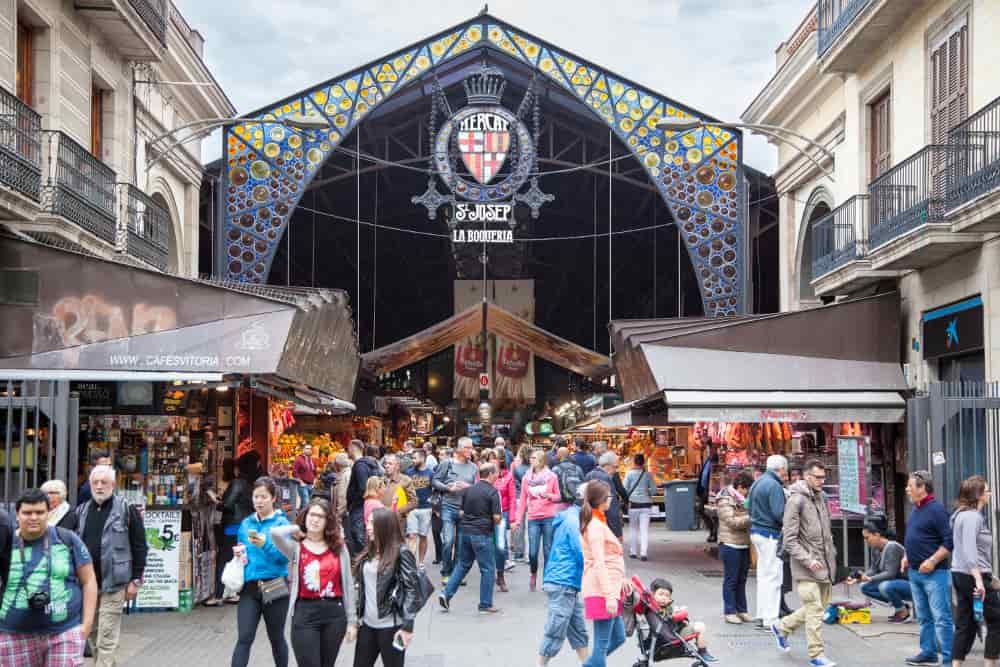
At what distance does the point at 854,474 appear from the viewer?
1630cm

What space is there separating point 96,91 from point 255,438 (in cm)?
641

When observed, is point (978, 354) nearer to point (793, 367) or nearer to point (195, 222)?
point (793, 367)

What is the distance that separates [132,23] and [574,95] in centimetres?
1153

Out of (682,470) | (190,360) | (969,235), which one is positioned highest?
(969,235)

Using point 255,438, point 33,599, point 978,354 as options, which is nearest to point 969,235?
point 978,354

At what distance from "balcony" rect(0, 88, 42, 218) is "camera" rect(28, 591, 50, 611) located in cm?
831

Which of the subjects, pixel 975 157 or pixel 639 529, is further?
pixel 639 529

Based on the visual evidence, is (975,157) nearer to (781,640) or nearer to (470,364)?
(781,640)

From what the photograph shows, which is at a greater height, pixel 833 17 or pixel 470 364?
pixel 833 17

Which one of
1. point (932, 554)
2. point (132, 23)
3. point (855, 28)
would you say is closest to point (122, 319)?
point (132, 23)

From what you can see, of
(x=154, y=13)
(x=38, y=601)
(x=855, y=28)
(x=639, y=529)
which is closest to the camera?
(x=38, y=601)

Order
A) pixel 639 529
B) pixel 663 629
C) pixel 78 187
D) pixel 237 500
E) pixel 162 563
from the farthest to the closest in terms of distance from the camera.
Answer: pixel 639 529 → pixel 78 187 → pixel 162 563 → pixel 237 500 → pixel 663 629

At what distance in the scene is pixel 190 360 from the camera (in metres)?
15.1

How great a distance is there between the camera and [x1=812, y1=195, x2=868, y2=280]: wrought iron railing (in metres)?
19.9
